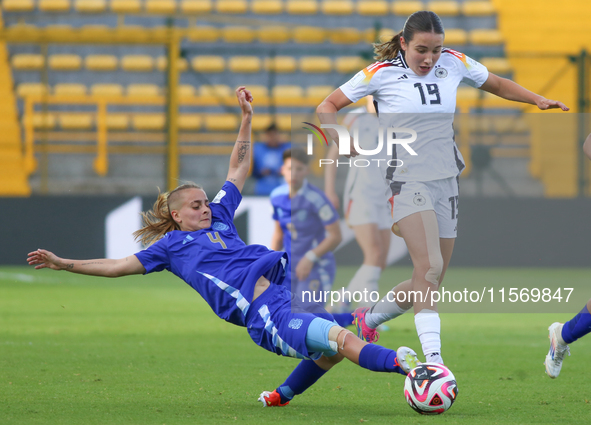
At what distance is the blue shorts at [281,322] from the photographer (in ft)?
11.9

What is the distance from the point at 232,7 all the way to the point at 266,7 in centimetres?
70

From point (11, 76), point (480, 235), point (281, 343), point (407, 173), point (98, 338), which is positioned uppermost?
point (11, 76)

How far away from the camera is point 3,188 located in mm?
12789

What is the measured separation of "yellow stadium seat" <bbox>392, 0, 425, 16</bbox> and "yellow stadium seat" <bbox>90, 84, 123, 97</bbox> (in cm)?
578

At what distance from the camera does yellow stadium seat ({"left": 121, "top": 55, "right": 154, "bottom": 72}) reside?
51.6ft

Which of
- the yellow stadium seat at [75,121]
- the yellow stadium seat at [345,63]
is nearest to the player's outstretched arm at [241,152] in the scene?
the yellow stadium seat at [75,121]

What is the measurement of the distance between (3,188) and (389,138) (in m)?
9.90

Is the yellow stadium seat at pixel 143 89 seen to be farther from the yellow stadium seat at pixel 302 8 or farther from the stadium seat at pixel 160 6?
the yellow stadium seat at pixel 302 8

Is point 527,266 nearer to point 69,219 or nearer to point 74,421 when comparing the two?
point 74,421

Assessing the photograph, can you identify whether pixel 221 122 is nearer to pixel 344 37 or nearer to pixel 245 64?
pixel 245 64

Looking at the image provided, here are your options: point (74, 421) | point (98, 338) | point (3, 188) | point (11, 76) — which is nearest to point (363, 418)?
point (74, 421)

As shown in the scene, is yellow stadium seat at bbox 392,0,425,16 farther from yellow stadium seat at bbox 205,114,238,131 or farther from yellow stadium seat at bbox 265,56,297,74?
yellow stadium seat at bbox 205,114,238,131

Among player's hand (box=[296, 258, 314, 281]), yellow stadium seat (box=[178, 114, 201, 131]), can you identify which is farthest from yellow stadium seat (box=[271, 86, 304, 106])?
player's hand (box=[296, 258, 314, 281])

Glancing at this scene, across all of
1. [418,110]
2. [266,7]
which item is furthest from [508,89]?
[266,7]
